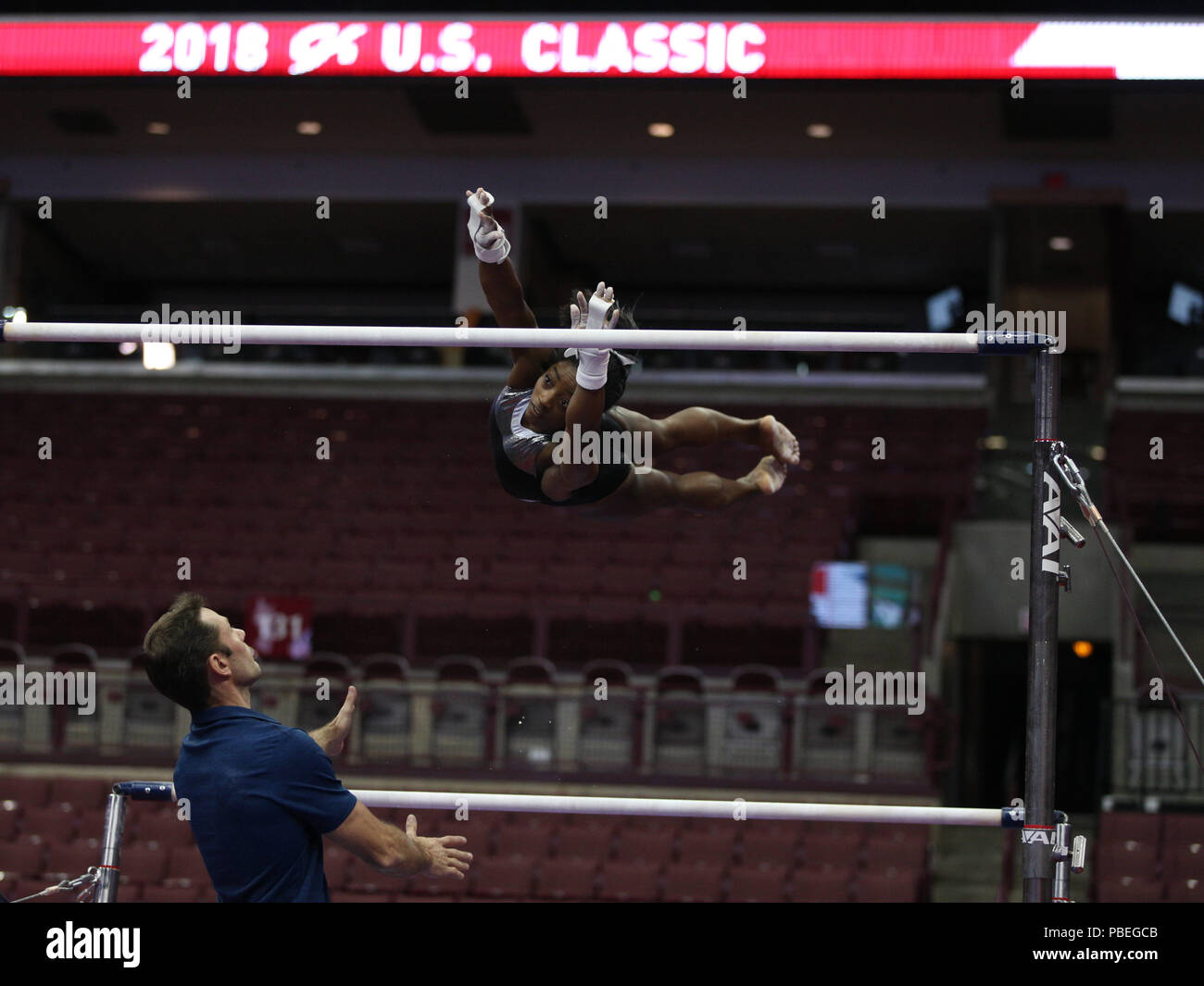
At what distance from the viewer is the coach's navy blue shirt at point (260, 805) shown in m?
3.38

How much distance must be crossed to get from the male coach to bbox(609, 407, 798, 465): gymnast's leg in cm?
186

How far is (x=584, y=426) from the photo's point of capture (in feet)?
14.8

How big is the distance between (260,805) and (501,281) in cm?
194

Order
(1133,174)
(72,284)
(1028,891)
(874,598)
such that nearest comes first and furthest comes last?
(1028,891) < (874,598) < (1133,174) < (72,284)

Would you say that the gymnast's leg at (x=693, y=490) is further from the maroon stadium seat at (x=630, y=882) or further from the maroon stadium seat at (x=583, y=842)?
the maroon stadium seat at (x=583, y=842)

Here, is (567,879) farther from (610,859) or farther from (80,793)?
(80,793)

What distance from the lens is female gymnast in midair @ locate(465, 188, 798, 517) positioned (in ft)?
14.6

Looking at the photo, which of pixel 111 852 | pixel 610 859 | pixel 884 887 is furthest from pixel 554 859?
pixel 111 852

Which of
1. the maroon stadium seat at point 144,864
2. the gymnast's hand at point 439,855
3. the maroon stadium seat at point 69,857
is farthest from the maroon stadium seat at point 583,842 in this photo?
the gymnast's hand at point 439,855

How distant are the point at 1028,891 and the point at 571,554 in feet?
13.8

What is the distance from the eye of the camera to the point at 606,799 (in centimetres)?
423

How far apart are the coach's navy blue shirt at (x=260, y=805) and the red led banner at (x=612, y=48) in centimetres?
989
